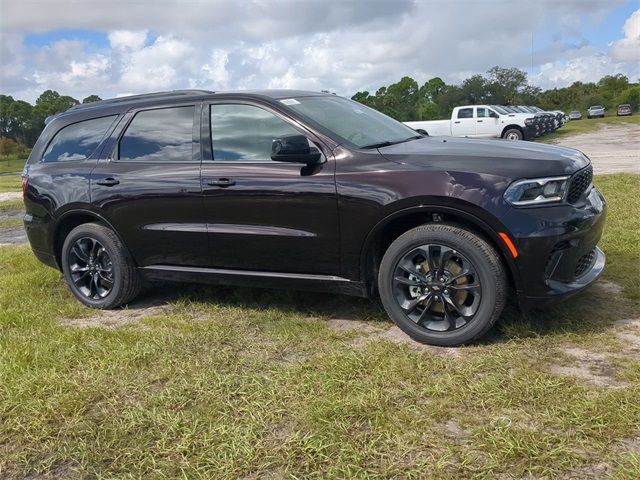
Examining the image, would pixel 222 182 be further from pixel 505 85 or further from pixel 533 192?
pixel 505 85

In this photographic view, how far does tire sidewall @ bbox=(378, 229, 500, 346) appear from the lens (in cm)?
357

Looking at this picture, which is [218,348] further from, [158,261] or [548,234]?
[548,234]

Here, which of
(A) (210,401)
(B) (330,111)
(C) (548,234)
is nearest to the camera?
(A) (210,401)

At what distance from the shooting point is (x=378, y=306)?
455cm

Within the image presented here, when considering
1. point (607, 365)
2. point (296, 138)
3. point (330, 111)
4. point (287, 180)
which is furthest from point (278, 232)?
point (607, 365)

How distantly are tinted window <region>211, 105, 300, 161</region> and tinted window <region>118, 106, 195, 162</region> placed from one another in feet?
0.78

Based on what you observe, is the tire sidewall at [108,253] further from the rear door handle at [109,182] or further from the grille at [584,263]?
the grille at [584,263]

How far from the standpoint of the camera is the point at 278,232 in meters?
4.12

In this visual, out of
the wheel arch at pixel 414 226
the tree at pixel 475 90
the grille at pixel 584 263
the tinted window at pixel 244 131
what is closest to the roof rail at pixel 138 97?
the tinted window at pixel 244 131

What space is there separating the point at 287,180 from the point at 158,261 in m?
1.43

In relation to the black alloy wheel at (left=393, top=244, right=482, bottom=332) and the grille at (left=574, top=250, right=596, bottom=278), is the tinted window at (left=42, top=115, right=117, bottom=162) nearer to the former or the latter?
the black alloy wheel at (left=393, top=244, right=482, bottom=332)

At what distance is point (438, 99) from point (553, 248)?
2958 inches

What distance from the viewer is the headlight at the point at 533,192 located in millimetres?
3477

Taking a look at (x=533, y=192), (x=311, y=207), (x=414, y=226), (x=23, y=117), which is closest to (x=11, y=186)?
(x=311, y=207)
